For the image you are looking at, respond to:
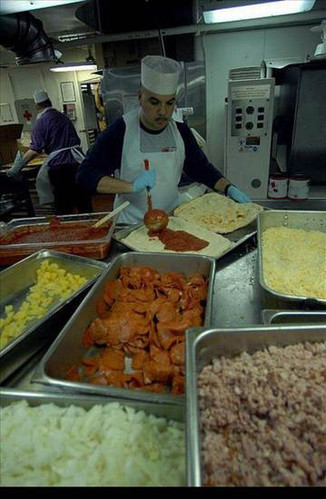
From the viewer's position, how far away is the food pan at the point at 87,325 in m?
0.94

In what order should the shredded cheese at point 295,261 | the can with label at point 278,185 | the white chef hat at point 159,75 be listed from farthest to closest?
the can with label at point 278,185 < the white chef hat at point 159,75 < the shredded cheese at point 295,261

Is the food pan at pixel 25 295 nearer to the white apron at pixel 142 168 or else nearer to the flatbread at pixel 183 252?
the flatbread at pixel 183 252

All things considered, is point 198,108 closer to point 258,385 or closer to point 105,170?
point 105,170

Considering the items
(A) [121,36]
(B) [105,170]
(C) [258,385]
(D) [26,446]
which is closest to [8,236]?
(B) [105,170]

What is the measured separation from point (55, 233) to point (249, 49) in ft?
14.3

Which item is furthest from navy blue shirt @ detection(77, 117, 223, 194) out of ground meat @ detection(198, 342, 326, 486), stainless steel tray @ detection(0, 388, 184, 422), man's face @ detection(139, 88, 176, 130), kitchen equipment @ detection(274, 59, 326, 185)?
ground meat @ detection(198, 342, 326, 486)

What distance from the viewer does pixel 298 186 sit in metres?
3.33

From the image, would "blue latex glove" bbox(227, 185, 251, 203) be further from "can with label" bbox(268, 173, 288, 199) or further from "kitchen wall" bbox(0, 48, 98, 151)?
"kitchen wall" bbox(0, 48, 98, 151)

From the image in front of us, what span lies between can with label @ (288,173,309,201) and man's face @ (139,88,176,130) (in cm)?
167

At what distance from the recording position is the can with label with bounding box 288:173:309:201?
10.8ft

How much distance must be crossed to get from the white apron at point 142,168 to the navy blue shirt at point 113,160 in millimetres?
57

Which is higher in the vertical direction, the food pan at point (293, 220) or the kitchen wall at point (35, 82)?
the kitchen wall at point (35, 82)

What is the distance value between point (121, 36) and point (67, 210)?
2.67 m

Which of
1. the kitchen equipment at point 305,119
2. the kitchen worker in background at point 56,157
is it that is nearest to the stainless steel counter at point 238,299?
the kitchen equipment at point 305,119
